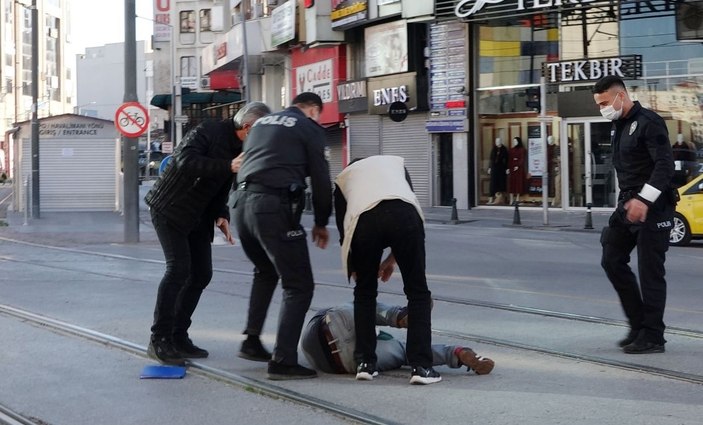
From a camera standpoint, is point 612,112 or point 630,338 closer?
point 612,112

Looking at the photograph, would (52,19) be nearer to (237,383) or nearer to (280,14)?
(280,14)

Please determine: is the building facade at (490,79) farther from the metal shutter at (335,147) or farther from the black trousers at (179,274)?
the black trousers at (179,274)

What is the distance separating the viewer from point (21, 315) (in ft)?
33.7

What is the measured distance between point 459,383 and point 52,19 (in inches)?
4881

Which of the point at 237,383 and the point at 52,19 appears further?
the point at 52,19

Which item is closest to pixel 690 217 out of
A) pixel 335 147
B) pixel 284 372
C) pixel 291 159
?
pixel 284 372

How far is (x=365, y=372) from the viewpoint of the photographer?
22.9 ft

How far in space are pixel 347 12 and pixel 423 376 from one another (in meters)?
31.3

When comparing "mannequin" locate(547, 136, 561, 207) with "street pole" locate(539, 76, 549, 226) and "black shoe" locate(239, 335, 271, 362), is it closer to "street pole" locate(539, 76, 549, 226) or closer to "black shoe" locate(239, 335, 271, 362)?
"street pole" locate(539, 76, 549, 226)

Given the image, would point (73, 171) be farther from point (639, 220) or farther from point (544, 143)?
point (639, 220)

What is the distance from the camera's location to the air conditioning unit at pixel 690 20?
27.4 meters

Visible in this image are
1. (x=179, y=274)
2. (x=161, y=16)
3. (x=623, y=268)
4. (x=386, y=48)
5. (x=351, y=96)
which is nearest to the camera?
(x=179, y=274)

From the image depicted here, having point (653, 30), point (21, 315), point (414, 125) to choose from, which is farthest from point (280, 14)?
point (21, 315)

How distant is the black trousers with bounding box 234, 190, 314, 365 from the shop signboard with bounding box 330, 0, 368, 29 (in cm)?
2970
